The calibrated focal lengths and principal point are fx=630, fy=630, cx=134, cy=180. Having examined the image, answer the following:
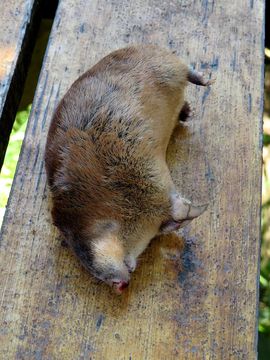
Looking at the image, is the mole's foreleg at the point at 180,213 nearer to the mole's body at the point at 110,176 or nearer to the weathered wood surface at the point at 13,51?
the mole's body at the point at 110,176

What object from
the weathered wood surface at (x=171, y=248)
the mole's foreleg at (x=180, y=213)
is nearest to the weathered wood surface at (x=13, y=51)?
the weathered wood surface at (x=171, y=248)

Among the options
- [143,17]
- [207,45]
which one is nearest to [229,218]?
[207,45]

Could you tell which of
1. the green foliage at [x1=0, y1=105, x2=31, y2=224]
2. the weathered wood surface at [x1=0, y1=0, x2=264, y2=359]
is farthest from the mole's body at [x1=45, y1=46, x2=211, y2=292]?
the green foliage at [x1=0, y1=105, x2=31, y2=224]

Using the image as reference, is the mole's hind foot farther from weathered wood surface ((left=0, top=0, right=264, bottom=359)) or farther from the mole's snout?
the mole's snout

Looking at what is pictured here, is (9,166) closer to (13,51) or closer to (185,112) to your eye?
(13,51)

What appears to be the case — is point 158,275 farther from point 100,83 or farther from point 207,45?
point 207,45

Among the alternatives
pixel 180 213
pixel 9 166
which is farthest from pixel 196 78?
pixel 9 166
